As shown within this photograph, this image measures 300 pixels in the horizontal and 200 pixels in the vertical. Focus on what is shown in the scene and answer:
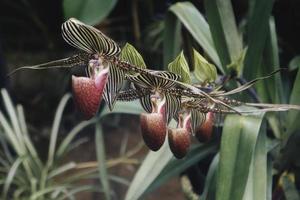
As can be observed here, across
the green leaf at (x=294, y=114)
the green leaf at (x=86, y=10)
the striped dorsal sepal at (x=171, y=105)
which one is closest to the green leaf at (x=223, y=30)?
the green leaf at (x=294, y=114)

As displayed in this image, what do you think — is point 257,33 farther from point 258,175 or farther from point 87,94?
point 87,94

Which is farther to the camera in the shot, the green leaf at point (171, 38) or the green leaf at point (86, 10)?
the green leaf at point (171, 38)

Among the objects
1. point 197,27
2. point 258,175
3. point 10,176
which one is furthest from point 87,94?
point 10,176

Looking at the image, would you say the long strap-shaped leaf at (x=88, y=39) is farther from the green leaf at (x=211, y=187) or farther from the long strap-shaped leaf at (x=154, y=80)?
the green leaf at (x=211, y=187)

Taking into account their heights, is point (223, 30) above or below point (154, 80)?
above

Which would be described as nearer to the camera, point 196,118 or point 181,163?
point 196,118

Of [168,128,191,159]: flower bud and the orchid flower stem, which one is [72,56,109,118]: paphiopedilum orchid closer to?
[168,128,191,159]: flower bud

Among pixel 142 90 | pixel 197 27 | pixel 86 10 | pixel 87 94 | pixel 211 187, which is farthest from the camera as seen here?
pixel 197 27
